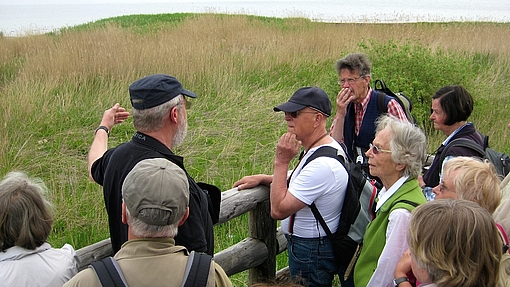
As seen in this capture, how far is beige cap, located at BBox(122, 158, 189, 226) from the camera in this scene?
1.94 m

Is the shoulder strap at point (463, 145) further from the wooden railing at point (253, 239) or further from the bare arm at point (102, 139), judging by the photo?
the bare arm at point (102, 139)

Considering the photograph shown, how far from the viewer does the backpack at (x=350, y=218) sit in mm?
3076

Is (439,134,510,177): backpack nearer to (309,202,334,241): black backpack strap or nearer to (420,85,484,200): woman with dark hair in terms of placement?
(420,85,484,200): woman with dark hair

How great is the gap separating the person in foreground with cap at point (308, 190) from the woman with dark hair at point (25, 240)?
123 cm

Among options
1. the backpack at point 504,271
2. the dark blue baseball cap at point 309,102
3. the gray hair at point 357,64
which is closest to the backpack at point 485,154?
the gray hair at point 357,64

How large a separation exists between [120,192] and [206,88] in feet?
24.9

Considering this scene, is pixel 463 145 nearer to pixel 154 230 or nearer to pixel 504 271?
pixel 504 271

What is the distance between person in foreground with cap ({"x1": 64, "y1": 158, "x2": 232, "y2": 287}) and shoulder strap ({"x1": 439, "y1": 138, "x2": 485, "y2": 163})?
88.7 inches

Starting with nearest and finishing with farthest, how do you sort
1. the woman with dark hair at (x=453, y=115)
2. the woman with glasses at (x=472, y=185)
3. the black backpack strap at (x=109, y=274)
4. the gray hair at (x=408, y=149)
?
the black backpack strap at (x=109, y=274), the woman with glasses at (x=472, y=185), the gray hair at (x=408, y=149), the woman with dark hair at (x=453, y=115)

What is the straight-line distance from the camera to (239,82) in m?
10.4

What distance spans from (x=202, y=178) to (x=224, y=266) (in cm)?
256

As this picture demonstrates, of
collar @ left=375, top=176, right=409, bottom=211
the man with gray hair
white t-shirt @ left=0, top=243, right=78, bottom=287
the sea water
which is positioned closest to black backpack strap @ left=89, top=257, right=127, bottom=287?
white t-shirt @ left=0, top=243, right=78, bottom=287

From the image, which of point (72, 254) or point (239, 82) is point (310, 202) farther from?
point (239, 82)

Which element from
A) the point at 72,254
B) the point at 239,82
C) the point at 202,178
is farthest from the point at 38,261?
the point at 239,82
